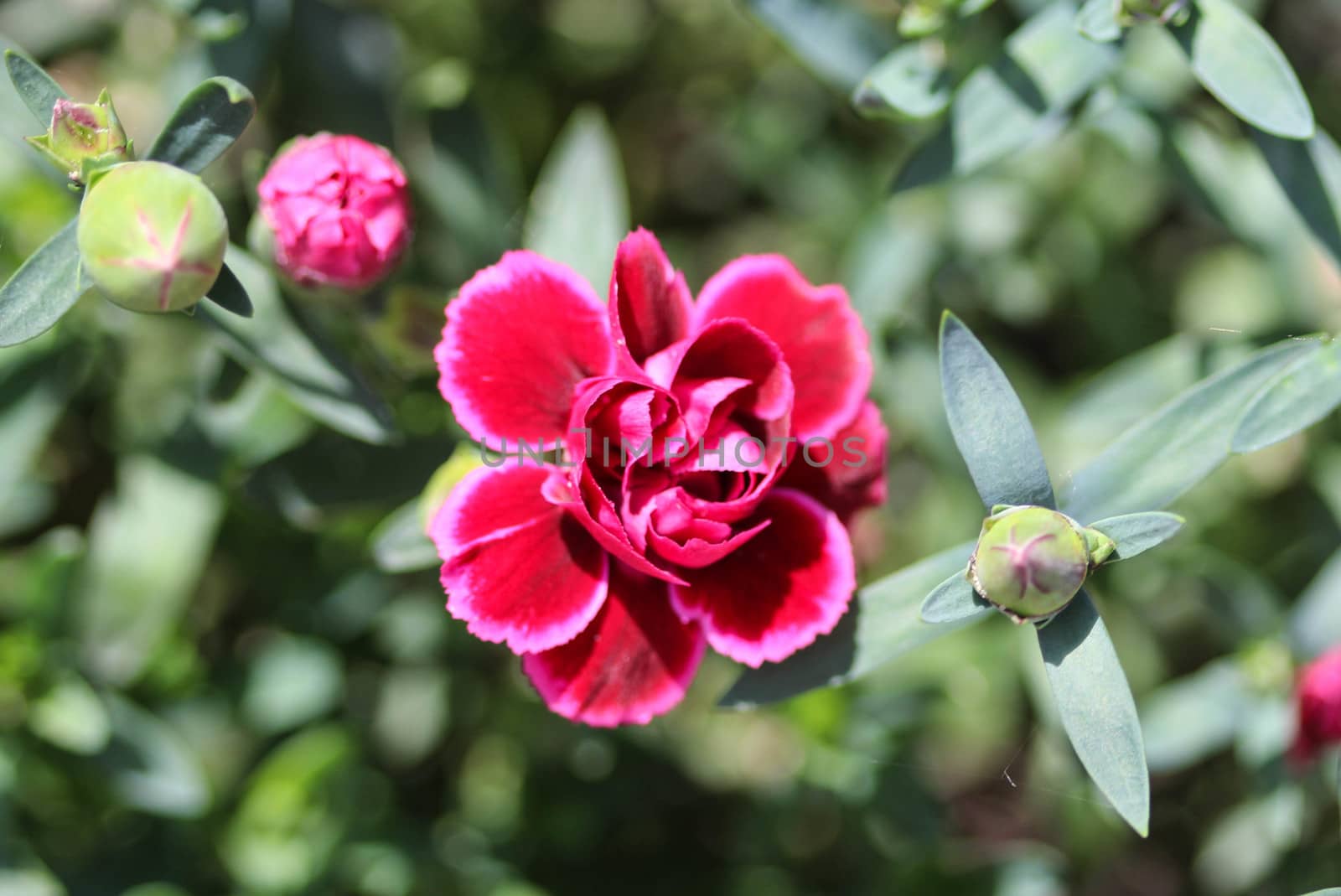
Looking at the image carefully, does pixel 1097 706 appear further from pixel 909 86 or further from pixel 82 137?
A: pixel 82 137

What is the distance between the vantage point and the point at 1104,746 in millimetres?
1574

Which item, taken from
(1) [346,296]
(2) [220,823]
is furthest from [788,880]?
(1) [346,296]

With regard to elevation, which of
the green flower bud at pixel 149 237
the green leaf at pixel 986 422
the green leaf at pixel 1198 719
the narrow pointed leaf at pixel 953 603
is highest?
the green flower bud at pixel 149 237

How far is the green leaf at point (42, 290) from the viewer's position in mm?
1594

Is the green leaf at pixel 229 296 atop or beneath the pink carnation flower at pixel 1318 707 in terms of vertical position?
atop

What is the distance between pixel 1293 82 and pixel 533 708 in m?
2.20

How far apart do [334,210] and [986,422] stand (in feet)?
3.64

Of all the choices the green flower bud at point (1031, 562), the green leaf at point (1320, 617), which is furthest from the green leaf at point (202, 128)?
the green leaf at point (1320, 617)

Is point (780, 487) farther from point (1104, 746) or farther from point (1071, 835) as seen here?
point (1071, 835)

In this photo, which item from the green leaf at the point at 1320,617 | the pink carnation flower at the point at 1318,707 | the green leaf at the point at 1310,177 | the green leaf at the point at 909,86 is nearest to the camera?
the green leaf at the point at 909,86

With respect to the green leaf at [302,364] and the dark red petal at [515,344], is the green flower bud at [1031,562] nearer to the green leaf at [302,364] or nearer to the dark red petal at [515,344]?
the dark red petal at [515,344]

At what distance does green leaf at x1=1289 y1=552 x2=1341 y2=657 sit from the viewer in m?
2.48

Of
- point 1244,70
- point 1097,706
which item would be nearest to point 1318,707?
point 1097,706

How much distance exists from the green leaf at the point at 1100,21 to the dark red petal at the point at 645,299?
86 centimetres
